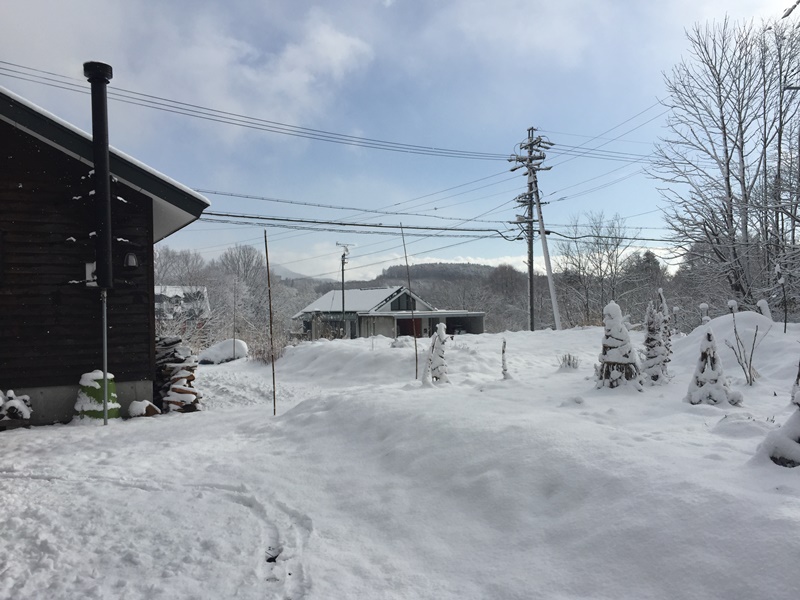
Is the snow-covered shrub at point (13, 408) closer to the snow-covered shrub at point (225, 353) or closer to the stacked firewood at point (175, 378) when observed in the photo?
the stacked firewood at point (175, 378)

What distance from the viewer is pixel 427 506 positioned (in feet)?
10.6

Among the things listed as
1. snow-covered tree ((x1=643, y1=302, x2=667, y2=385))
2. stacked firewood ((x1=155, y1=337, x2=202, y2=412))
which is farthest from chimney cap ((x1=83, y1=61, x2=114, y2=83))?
snow-covered tree ((x1=643, y1=302, x2=667, y2=385))

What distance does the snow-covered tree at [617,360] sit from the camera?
6.09 meters

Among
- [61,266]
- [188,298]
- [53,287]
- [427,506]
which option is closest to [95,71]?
[61,266]

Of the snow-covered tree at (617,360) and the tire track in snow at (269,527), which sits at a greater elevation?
the snow-covered tree at (617,360)

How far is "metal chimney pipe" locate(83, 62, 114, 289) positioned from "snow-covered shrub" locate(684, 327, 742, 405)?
7767 millimetres

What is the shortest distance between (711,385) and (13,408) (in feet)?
29.1

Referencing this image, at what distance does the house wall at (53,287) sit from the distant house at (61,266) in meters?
0.01

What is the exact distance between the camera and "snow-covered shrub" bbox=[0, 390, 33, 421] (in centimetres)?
639

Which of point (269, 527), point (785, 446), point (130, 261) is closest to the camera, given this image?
point (785, 446)

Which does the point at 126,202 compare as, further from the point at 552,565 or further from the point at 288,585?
the point at 552,565

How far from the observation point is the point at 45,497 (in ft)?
12.3

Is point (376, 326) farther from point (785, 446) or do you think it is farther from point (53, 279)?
point (785, 446)

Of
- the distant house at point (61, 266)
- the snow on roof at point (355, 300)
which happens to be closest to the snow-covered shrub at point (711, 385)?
the distant house at point (61, 266)
